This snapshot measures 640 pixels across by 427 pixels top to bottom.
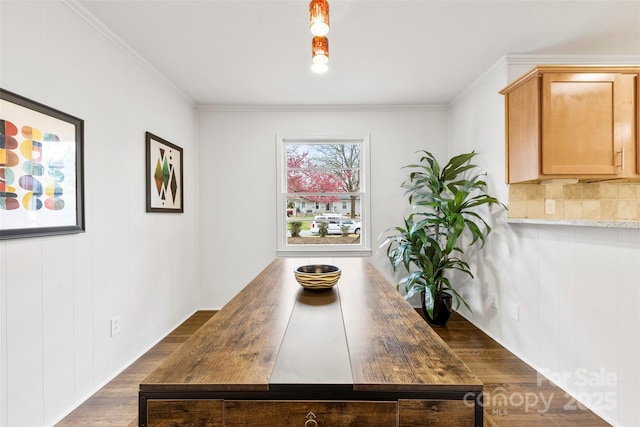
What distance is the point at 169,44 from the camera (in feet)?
7.77

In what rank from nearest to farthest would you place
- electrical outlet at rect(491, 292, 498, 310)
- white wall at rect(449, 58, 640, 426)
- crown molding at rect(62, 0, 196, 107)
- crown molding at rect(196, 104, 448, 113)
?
white wall at rect(449, 58, 640, 426), crown molding at rect(62, 0, 196, 107), electrical outlet at rect(491, 292, 498, 310), crown molding at rect(196, 104, 448, 113)

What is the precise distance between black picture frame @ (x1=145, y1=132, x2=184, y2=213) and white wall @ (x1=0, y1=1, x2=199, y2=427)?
9cm

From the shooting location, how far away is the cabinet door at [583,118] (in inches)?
86.4

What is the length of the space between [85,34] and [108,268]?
1556 mm

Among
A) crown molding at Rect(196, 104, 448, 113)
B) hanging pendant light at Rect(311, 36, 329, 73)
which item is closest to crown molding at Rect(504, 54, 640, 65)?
crown molding at Rect(196, 104, 448, 113)

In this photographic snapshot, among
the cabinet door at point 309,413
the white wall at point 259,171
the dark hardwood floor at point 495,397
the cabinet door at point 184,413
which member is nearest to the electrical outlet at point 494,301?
the dark hardwood floor at point 495,397

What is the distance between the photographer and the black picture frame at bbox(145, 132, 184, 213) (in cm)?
270

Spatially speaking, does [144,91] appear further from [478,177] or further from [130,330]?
[478,177]

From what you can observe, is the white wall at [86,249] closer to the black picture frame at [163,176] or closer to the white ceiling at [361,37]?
the black picture frame at [163,176]

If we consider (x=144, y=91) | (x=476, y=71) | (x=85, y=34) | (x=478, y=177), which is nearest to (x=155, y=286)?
(x=144, y=91)

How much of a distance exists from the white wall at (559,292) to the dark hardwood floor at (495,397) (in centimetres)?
9

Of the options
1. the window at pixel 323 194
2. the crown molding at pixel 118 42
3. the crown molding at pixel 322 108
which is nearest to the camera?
the crown molding at pixel 118 42

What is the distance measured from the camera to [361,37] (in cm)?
227

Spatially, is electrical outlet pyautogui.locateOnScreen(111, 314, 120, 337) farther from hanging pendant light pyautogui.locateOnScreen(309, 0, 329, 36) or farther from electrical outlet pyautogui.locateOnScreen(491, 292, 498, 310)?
electrical outlet pyautogui.locateOnScreen(491, 292, 498, 310)
